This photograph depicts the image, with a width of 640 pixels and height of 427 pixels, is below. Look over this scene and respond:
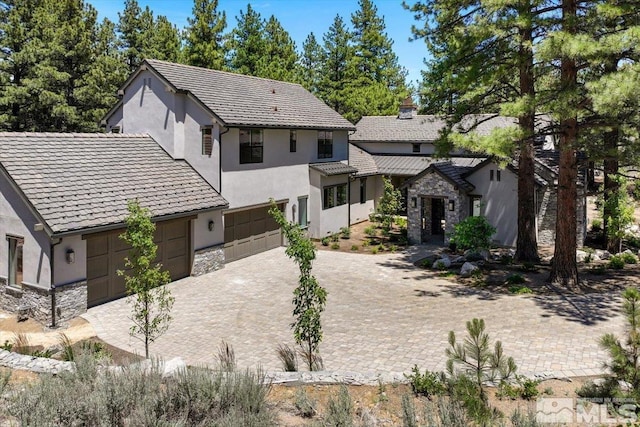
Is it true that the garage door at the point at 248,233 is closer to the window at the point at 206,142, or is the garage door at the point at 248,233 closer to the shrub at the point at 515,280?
the window at the point at 206,142

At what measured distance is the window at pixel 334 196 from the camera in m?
27.4

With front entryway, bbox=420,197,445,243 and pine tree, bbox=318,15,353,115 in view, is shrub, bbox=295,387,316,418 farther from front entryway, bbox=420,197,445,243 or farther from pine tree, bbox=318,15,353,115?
pine tree, bbox=318,15,353,115

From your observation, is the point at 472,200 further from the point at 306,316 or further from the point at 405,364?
the point at 306,316

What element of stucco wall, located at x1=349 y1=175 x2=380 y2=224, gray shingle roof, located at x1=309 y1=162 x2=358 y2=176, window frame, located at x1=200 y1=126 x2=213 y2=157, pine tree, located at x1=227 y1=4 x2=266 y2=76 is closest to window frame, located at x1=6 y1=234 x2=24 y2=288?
window frame, located at x1=200 y1=126 x2=213 y2=157

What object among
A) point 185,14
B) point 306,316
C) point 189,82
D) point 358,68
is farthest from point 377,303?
point 358,68

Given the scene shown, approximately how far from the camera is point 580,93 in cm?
1520

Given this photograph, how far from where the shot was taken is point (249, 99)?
2439cm

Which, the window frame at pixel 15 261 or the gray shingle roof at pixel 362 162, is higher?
the gray shingle roof at pixel 362 162

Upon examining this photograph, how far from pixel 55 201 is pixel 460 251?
1785cm

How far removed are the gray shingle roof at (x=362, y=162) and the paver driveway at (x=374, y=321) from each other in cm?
1293

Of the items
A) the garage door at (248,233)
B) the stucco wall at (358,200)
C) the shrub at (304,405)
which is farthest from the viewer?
the stucco wall at (358,200)

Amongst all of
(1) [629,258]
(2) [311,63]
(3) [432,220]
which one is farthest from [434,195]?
(2) [311,63]

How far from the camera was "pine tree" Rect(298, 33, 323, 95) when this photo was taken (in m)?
51.1

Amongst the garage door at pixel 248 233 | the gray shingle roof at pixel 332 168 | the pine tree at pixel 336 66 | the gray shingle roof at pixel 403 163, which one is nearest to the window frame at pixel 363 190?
the gray shingle roof at pixel 403 163
